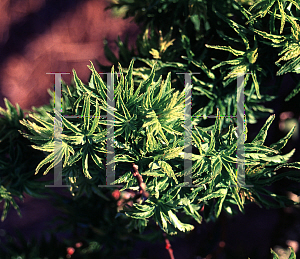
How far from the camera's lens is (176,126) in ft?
1.55

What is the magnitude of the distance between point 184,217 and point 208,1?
0.56 metres

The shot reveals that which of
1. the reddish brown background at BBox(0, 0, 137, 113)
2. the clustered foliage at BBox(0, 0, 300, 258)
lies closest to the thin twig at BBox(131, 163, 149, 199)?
the clustered foliage at BBox(0, 0, 300, 258)

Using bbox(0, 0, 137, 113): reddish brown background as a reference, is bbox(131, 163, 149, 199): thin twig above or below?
below

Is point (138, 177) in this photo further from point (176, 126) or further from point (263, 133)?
point (263, 133)

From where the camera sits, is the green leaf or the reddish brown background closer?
the green leaf

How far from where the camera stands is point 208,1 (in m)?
0.59

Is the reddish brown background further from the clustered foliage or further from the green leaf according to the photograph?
the green leaf

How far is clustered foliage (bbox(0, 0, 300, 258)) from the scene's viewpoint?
1.47ft

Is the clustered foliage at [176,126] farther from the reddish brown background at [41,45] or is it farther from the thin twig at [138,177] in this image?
the reddish brown background at [41,45]

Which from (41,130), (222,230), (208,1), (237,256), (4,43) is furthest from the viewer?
(4,43)

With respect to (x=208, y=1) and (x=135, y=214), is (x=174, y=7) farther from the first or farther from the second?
(x=135, y=214)

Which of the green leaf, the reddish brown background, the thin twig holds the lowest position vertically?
the thin twig

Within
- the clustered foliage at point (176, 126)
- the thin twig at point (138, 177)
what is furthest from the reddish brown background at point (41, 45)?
the thin twig at point (138, 177)

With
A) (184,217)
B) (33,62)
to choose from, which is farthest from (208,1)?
(33,62)
